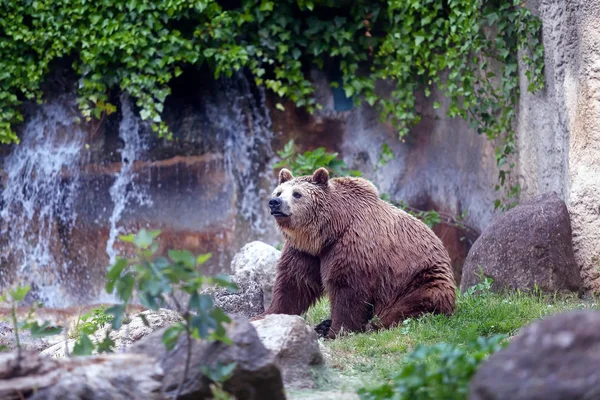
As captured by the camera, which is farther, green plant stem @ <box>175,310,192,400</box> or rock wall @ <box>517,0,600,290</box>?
rock wall @ <box>517,0,600,290</box>

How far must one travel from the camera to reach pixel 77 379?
3457 millimetres

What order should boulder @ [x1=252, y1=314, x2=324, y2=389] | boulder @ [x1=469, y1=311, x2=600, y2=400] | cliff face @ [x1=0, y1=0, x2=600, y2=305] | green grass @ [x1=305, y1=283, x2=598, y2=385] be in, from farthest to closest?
cliff face @ [x1=0, y1=0, x2=600, y2=305] → green grass @ [x1=305, y1=283, x2=598, y2=385] → boulder @ [x1=252, y1=314, x2=324, y2=389] → boulder @ [x1=469, y1=311, x2=600, y2=400]

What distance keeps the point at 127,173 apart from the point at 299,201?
5303 millimetres

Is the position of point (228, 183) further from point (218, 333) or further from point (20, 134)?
point (218, 333)

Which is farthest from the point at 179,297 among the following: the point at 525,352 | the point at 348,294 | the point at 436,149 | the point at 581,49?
the point at 525,352

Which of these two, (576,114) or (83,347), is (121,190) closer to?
(576,114)

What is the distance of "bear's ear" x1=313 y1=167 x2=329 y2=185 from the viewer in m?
7.15

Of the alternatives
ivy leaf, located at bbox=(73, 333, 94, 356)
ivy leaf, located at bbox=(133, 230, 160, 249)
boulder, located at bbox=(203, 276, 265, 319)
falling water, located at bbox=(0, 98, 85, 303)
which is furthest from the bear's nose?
falling water, located at bbox=(0, 98, 85, 303)

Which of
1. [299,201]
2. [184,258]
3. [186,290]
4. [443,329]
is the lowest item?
[443,329]

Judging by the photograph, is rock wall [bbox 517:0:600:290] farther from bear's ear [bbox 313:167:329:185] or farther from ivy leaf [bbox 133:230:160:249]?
ivy leaf [bbox 133:230:160:249]

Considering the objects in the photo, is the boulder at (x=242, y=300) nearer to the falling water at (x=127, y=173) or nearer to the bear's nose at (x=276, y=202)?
the bear's nose at (x=276, y=202)

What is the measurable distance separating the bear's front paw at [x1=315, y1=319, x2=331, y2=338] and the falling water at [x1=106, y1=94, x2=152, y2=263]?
16.9ft

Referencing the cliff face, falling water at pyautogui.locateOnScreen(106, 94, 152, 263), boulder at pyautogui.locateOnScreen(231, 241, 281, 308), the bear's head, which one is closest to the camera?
the bear's head

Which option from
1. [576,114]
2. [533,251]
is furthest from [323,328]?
[576,114]
